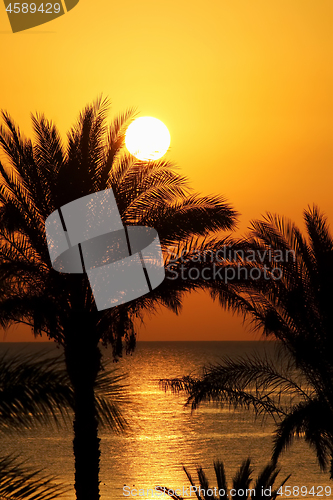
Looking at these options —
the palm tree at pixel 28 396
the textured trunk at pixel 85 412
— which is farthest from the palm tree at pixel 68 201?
the palm tree at pixel 28 396

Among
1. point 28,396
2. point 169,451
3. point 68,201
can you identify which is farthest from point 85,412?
point 169,451

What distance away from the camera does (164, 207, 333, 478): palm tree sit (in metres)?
8.82

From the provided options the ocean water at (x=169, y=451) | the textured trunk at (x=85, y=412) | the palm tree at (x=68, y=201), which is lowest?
the ocean water at (x=169, y=451)

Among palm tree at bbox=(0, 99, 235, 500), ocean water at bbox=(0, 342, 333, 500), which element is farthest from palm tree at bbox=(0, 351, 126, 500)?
ocean water at bbox=(0, 342, 333, 500)

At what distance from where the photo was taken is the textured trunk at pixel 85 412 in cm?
870

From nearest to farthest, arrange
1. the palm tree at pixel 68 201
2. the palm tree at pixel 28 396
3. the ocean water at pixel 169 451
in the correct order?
the palm tree at pixel 28 396 < the palm tree at pixel 68 201 < the ocean water at pixel 169 451

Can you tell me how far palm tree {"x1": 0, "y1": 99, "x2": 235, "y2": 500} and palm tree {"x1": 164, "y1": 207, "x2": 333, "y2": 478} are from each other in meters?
0.93

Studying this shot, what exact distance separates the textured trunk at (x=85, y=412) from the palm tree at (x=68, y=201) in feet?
0.05

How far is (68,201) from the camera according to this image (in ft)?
28.6

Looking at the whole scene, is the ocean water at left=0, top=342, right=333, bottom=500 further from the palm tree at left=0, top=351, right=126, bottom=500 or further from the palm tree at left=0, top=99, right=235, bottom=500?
the palm tree at left=0, top=351, right=126, bottom=500

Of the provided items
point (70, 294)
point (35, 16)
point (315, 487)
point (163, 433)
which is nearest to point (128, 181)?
point (70, 294)

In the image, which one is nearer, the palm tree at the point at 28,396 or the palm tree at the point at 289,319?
the palm tree at the point at 28,396

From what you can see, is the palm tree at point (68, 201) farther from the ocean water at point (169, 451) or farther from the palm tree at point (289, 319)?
the ocean water at point (169, 451)

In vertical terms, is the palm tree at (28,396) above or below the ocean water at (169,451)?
above
